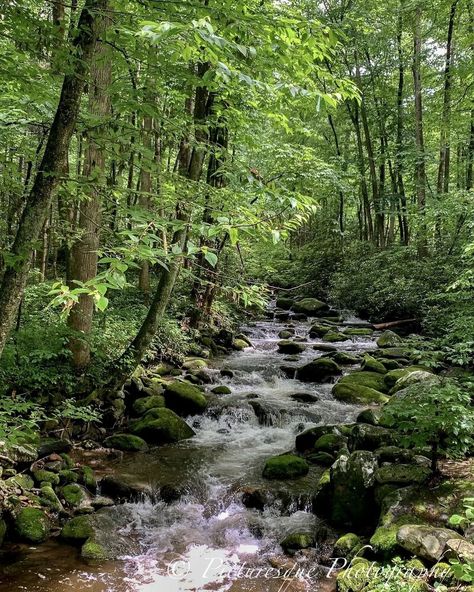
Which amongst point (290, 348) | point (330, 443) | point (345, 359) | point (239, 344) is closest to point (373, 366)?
point (345, 359)

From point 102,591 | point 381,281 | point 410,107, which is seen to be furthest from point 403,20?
point 102,591

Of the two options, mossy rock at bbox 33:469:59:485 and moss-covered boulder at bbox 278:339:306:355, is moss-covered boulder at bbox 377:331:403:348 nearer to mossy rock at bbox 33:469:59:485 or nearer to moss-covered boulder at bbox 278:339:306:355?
moss-covered boulder at bbox 278:339:306:355

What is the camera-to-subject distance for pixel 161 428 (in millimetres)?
7898

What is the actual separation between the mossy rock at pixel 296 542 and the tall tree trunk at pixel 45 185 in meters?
3.98

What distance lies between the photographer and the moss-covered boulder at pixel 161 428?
25.8ft

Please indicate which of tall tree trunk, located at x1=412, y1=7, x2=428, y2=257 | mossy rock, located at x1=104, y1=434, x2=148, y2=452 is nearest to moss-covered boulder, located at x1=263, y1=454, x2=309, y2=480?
mossy rock, located at x1=104, y1=434, x2=148, y2=452

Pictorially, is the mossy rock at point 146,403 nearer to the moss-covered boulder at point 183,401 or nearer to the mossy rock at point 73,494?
the moss-covered boulder at point 183,401

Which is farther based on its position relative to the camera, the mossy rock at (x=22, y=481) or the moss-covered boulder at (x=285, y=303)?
the moss-covered boulder at (x=285, y=303)

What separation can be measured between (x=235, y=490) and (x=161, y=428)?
206cm

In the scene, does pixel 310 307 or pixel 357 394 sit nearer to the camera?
pixel 357 394

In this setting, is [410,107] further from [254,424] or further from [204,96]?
[254,424]

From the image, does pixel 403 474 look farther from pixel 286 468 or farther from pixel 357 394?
pixel 357 394

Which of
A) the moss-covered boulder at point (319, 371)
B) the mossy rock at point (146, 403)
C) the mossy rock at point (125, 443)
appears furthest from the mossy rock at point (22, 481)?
the moss-covered boulder at point (319, 371)

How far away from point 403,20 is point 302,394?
612 inches
